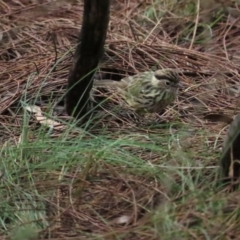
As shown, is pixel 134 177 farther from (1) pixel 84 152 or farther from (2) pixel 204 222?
(2) pixel 204 222

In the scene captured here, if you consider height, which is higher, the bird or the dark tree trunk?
the dark tree trunk

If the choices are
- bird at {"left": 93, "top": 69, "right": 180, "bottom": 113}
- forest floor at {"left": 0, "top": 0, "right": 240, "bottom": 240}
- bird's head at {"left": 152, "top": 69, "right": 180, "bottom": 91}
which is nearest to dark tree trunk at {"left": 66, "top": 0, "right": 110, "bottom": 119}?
forest floor at {"left": 0, "top": 0, "right": 240, "bottom": 240}

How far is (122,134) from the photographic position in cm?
589

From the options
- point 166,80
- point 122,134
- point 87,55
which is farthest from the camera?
point 166,80

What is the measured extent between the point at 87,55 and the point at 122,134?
0.60 m

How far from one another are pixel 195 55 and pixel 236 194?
2.94 metres

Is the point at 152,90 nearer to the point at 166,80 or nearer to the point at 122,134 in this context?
the point at 166,80

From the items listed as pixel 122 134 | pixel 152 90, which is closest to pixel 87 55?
pixel 122 134

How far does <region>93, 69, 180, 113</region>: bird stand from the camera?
6277 mm

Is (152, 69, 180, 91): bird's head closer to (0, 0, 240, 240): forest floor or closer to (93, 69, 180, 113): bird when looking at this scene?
(93, 69, 180, 113): bird

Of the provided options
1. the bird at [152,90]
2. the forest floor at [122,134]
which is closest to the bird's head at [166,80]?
the bird at [152,90]

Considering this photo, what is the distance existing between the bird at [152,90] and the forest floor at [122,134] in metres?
0.11

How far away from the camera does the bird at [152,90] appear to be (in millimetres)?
6277

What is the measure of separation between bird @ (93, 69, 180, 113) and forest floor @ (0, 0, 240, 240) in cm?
11
